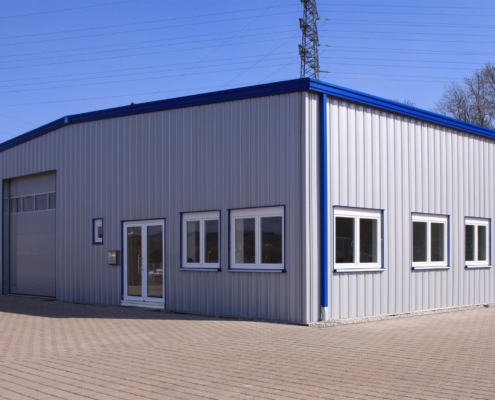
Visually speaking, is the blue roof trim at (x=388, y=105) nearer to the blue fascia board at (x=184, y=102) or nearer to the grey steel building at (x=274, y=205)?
the grey steel building at (x=274, y=205)

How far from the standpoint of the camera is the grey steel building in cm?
1377

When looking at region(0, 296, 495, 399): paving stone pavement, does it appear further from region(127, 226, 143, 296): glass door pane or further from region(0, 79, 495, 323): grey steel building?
region(127, 226, 143, 296): glass door pane

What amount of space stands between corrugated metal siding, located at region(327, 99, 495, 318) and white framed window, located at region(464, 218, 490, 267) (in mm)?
243

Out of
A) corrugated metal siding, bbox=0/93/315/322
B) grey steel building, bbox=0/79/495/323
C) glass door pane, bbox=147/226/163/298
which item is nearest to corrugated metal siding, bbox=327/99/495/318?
grey steel building, bbox=0/79/495/323

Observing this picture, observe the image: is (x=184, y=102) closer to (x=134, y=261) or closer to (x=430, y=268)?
(x=134, y=261)

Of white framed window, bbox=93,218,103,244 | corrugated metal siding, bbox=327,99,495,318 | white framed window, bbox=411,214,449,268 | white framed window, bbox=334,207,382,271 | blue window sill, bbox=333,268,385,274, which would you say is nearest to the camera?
blue window sill, bbox=333,268,385,274

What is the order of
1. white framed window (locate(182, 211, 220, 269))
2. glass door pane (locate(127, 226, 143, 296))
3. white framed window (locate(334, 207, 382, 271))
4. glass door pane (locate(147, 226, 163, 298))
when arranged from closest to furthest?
white framed window (locate(334, 207, 382, 271))
white framed window (locate(182, 211, 220, 269))
glass door pane (locate(147, 226, 163, 298))
glass door pane (locate(127, 226, 143, 296))

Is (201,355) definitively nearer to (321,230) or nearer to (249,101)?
(321,230)

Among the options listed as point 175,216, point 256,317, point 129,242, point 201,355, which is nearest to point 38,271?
point 129,242

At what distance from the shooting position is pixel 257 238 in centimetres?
1430

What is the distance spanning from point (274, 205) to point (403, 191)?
3756 millimetres

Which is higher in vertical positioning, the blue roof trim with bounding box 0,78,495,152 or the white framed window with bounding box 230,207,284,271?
the blue roof trim with bounding box 0,78,495,152

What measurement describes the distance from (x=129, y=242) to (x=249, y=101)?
5385mm

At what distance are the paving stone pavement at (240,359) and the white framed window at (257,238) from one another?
1.33m
